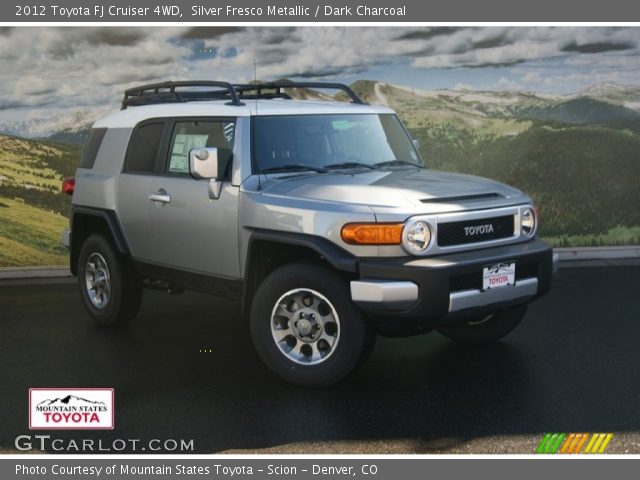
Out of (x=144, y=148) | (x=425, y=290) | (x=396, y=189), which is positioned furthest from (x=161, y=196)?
(x=425, y=290)

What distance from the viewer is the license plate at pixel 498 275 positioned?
6266 millimetres

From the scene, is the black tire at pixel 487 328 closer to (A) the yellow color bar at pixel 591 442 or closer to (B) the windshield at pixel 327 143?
(B) the windshield at pixel 327 143

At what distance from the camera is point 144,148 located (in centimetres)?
795

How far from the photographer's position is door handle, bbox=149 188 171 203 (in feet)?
24.4

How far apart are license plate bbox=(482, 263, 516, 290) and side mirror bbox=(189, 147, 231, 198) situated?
6.62 feet

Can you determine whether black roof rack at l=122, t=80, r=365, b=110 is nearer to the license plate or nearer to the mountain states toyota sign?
the license plate

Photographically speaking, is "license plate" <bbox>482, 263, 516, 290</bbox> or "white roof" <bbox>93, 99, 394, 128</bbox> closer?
"license plate" <bbox>482, 263, 516, 290</bbox>

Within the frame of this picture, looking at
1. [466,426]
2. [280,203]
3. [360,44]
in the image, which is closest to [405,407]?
[466,426]

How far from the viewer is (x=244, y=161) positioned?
690 centimetres

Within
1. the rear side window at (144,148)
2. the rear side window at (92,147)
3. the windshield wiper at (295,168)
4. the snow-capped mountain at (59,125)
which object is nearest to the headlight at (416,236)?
the windshield wiper at (295,168)

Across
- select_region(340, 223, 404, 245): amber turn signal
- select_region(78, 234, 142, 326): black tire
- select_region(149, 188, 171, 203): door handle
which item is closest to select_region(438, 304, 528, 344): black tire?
select_region(340, 223, 404, 245): amber turn signal

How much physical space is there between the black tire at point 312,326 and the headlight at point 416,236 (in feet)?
1.62

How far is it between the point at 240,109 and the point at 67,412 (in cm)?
261

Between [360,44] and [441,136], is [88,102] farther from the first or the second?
[441,136]
